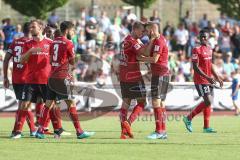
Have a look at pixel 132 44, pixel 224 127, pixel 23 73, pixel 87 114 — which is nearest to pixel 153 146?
pixel 132 44

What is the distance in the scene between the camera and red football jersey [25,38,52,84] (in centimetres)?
1756

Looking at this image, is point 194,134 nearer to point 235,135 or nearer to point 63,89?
point 235,135

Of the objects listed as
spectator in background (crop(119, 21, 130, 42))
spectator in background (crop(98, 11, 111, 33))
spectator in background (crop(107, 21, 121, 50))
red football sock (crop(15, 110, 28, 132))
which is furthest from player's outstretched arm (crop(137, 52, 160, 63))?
spectator in background (crop(98, 11, 111, 33))

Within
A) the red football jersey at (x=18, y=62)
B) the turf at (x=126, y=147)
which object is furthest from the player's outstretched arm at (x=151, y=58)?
the red football jersey at (x=18, y=62)

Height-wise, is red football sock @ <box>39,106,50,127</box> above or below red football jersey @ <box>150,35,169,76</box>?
below

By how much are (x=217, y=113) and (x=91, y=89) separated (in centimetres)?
468

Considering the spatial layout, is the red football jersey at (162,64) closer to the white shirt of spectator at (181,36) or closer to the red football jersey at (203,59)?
the red football jersey at (203,59)

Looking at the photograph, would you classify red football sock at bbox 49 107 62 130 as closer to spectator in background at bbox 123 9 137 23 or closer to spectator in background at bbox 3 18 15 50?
Answer: spectator in background at bbox 3 18 15 50

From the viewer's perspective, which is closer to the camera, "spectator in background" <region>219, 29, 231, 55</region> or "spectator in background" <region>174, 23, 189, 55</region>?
"spectator in background" <region>174, 23, 189, 55</region>

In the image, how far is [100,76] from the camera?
1171 inches

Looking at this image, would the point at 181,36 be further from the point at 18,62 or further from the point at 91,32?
the point at 18,62

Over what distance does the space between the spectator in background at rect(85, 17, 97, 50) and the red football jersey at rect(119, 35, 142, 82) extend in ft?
50.4

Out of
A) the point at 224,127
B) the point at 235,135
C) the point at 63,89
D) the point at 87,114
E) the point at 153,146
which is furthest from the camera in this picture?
the point at 87,114

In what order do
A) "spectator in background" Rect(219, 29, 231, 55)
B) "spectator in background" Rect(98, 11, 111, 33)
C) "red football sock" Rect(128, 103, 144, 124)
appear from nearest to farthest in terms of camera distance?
"red football sock" Rect(128, 103, 144, 124) < "spectator in background" Rect(98, 11, 111, 33) < "spectator in background" Rect(219, 29, 231, 55)
